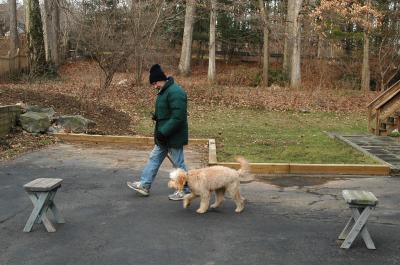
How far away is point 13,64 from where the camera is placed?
27.2 metres

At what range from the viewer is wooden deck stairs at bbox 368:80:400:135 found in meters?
14.2

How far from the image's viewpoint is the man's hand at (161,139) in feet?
24.2

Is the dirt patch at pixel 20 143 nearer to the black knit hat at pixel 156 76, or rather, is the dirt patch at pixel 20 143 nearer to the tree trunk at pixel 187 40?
the black knit hat at pixel 156 76

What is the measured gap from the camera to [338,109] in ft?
72.7

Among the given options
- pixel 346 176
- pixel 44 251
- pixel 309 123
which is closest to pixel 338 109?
pixel 309 123

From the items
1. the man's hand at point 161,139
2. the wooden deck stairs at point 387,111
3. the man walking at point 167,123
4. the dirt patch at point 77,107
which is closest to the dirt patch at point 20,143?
the dirt patch at point 77,107

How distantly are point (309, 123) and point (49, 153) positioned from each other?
9873mm

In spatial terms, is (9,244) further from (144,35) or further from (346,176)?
(144,35)

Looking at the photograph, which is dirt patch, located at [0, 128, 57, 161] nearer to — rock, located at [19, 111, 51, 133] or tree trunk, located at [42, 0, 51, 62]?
rock, located at [19, 111, 51, 133]

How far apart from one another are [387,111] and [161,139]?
9.14 m

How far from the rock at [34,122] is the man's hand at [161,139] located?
6739 mm

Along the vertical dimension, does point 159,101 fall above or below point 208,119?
above

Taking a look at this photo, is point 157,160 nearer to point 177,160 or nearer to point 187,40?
point 177,160

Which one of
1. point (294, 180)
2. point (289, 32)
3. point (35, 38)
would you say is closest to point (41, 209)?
point (294, 180)
